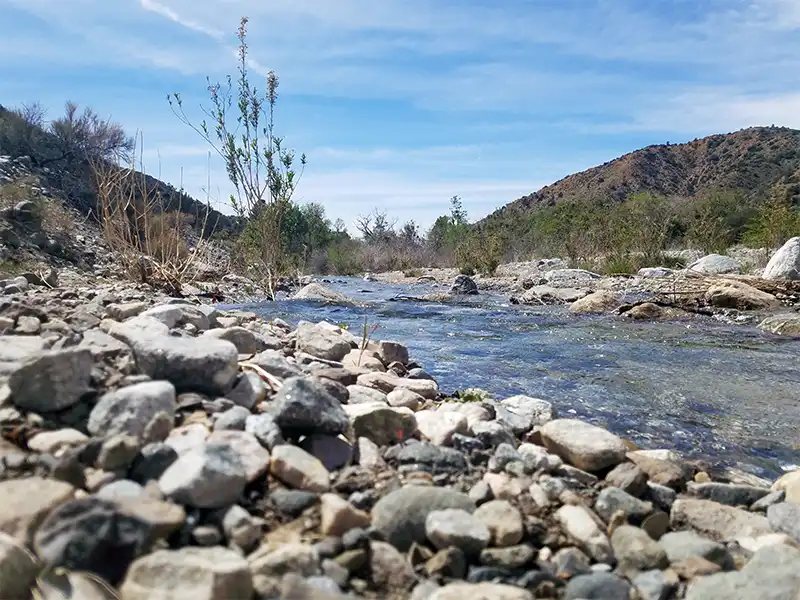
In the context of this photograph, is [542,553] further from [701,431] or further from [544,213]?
[544,213]

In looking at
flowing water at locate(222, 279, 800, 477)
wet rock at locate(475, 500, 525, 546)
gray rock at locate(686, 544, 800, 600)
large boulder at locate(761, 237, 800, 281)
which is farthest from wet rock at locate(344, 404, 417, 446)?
large boulder at locate(761, 237, 800, 281)

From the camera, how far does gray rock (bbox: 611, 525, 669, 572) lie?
169 centimetres

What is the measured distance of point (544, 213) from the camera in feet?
121

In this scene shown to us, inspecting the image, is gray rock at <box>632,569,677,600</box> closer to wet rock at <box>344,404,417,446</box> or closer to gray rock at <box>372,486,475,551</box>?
gray rock at <box>372,486,475,551</box>

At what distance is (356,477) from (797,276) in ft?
Answer: 41.4

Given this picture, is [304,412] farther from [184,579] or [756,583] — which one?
[756,583]

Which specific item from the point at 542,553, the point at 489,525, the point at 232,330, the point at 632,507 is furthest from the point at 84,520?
the point at 232,330

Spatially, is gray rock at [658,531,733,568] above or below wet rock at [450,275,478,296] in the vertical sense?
below

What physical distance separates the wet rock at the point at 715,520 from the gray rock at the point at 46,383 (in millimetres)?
2013

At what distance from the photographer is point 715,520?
2.08 meters

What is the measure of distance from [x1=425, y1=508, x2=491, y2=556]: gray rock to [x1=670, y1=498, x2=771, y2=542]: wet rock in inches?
32.7

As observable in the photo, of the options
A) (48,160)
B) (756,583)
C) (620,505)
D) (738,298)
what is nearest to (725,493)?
(620,505)

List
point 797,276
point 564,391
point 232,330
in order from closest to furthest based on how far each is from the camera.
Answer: point 232,330 → point 564,391 → point 797,276

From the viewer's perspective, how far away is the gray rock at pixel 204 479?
1521mm
